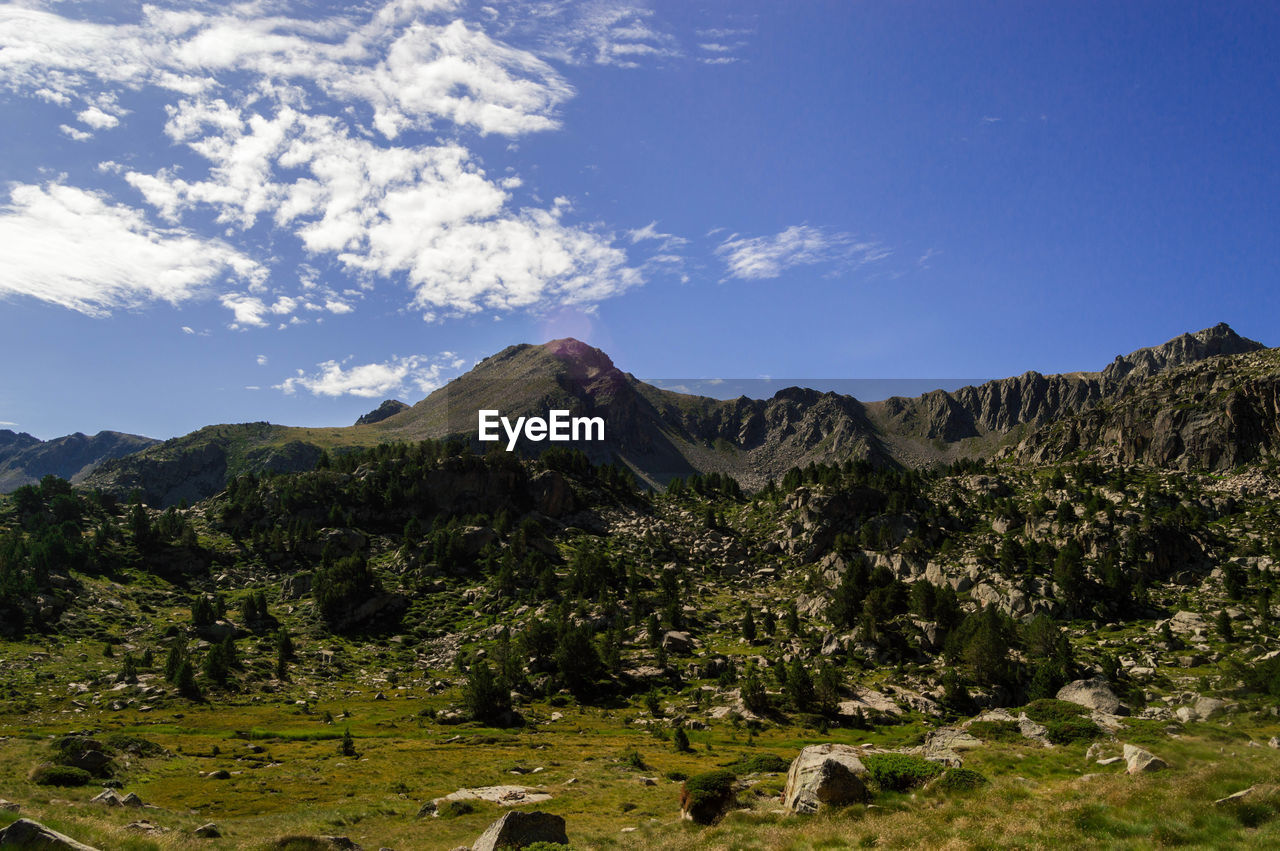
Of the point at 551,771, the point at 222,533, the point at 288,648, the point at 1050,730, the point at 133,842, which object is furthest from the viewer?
the point at 222,533

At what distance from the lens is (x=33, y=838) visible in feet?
81.4

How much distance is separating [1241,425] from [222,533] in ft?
1082

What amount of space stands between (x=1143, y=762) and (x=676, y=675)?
9175 cm

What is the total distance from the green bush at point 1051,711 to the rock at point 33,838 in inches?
2678

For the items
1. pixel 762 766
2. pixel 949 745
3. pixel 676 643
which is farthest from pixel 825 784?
pixel 676 643

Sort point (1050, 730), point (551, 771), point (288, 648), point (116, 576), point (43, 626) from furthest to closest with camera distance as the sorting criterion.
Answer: point (116, 576) < point (288, 648) < point (43, 626) < point (551, 771) < point (1050, 730)

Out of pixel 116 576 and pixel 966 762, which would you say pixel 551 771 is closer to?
pixel 966 762

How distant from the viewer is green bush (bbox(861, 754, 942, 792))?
36.8 metres

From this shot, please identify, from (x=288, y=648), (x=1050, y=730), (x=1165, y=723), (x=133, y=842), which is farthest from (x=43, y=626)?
(x=1165, y=723)

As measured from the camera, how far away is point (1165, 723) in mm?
49719

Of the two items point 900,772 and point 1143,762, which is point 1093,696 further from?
point 900,772

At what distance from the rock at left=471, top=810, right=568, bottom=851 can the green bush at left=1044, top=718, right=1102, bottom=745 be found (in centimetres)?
3824

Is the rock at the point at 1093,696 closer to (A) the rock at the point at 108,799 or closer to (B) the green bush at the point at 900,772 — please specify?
(B) the green bush at the point at 900,772

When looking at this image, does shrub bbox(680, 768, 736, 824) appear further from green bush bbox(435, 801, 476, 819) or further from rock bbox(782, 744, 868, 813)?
green bush bbox(435, 801, 476, 819)
